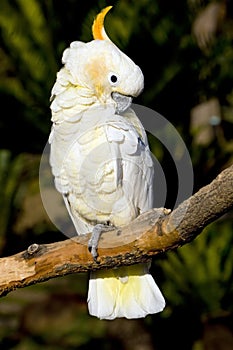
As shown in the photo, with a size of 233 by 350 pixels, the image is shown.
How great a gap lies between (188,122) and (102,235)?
1324 mm

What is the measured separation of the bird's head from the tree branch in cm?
34

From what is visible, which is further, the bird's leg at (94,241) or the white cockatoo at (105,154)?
the white cockatoo at (105,154)

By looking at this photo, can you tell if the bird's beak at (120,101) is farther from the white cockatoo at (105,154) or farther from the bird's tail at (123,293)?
the bird's tail at (123,293)

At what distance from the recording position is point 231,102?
11.2 feet

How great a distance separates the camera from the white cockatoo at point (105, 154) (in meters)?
2.21

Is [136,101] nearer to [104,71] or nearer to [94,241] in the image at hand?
[104,71]

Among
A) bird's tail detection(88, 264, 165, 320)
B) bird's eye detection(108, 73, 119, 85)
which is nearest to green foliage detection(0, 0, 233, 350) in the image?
bird's tail detection(88, 264, 165, 320)

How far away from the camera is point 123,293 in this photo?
2.31 meters

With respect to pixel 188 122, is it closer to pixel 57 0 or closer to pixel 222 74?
pixel 222 74

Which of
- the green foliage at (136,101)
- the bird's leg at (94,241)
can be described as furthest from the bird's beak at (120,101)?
the green foliage at (136,101)

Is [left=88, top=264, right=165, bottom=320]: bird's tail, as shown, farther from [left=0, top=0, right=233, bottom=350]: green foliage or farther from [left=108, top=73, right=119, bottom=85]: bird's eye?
[left=0, top=0, right=233, bottom=350]: green foliage

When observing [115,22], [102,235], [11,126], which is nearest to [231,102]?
[115,22]

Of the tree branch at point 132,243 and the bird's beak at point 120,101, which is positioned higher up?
the bird's beak at point 120,101

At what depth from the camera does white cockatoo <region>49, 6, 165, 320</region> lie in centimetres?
221
